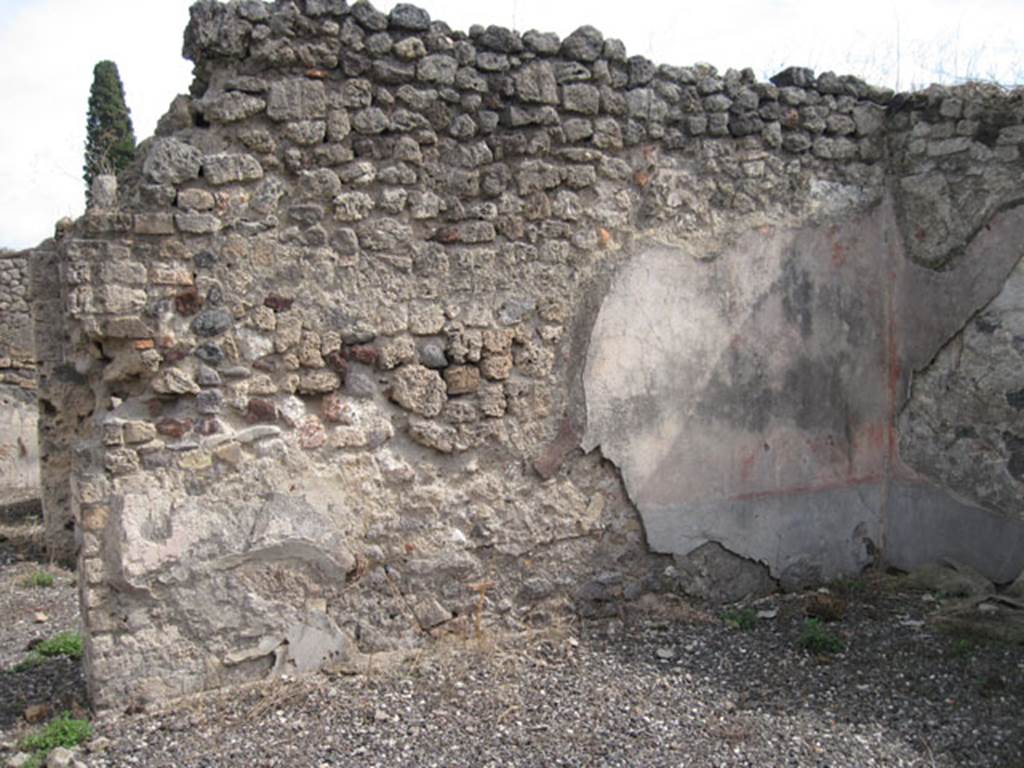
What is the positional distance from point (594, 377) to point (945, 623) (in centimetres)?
187

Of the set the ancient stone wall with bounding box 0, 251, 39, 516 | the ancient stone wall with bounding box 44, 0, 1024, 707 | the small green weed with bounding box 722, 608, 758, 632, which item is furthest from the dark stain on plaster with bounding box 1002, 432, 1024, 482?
the ancient stone wall with bounding box 0, 251, 39, 516

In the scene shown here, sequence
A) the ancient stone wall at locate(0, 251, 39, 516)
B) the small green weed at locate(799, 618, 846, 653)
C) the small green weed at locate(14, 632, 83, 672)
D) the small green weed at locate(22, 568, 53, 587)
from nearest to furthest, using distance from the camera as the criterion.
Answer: the small green weed at locate(799, 618, 846, 653), the small green weed at locate(14, 632, 83, 672), the small green weed at locate(22, 568, 53, 587), the ancient stone wall at locate(0, 251, 39, 516)

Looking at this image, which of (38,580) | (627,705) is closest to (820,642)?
(627,705)

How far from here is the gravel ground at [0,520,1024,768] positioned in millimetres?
3297

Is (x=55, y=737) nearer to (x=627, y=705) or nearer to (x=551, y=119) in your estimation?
(x=627, y=705)

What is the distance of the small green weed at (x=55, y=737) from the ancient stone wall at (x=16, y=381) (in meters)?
7.73

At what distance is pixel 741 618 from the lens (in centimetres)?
448

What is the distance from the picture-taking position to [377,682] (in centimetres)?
382

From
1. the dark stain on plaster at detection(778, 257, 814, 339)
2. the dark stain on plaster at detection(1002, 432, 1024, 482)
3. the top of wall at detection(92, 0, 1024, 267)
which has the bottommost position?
the dark stain on plaster at detection(1002, 432, 1024, 482)

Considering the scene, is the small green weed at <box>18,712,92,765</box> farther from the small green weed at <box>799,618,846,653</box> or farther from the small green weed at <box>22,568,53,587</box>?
the small green weed at <box>799,618,846,653</box>

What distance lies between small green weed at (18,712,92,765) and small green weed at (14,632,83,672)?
1.00 meters

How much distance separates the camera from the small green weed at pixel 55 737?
334cm

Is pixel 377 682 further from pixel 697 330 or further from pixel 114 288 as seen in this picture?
pixel 697 330

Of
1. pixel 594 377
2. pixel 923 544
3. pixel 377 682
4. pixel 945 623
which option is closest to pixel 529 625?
pixel 377 682
